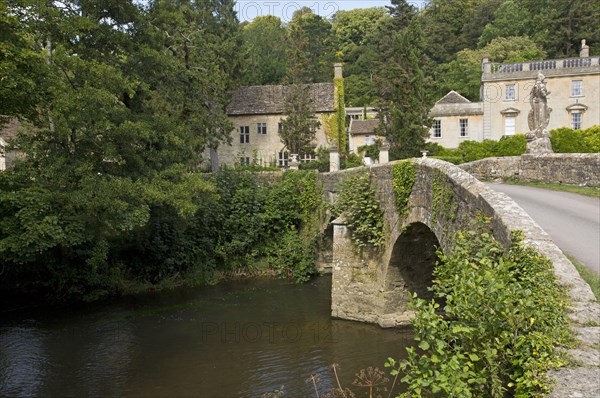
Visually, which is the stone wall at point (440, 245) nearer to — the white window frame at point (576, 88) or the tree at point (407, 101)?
the tree at point (407, 101)

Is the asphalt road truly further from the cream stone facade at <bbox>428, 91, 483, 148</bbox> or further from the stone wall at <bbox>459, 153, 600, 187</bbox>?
the cream stone facade at <bbox>428, 91, 483, 148</bbox>

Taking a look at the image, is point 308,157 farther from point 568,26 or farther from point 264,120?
point 568,26

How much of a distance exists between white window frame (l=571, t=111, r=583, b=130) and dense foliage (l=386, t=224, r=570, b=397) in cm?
3853

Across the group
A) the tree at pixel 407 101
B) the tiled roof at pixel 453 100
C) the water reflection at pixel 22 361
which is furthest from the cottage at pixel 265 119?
the water reflection at pixel 22 361

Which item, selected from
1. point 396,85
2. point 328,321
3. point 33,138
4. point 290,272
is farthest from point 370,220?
point 396,85

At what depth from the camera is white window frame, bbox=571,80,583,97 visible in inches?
1500

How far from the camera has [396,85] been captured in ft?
103

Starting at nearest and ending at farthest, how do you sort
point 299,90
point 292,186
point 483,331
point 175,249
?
point 483,331 → point 175,249 → point 292,186 → point 299,90

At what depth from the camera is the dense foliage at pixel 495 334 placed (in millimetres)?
4012

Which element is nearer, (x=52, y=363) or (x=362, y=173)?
(x=52, y=363)

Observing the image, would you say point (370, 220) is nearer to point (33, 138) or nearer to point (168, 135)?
point (168, 135)

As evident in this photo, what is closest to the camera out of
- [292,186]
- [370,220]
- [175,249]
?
[370,220]

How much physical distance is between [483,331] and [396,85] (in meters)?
28.4

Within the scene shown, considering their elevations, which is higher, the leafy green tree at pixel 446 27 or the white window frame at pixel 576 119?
the leafy green tree at pixel 446 27
